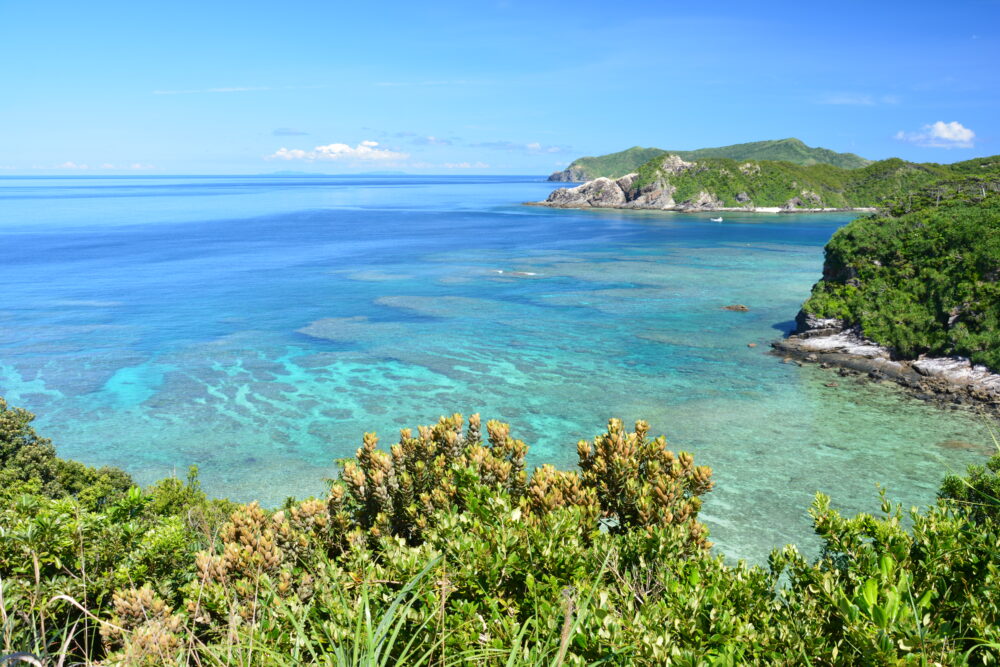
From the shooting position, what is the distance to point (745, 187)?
185125 mm

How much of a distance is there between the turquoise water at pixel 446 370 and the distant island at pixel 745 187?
321ft

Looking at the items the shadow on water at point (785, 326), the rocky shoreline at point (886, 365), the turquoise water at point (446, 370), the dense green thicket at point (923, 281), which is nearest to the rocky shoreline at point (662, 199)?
the turquoise water at point (446, 370)

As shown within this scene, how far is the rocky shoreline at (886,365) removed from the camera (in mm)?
34656

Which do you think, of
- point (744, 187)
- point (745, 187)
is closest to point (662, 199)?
point (744, 187)

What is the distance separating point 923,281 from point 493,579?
1793 inches

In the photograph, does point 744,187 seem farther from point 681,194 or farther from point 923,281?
point 923,281

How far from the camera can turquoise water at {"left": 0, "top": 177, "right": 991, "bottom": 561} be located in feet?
92.5

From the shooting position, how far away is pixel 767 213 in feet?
566

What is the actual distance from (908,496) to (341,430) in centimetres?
2498

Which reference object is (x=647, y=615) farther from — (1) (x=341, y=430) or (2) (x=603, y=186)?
(2) (x=603, y=186)

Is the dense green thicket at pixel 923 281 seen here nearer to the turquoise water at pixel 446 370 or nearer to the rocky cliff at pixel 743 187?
the turquoise water at pixel 446 370

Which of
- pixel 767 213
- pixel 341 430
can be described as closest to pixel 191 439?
pixel 341 430

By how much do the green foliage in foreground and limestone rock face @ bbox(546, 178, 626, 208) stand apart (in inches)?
7350

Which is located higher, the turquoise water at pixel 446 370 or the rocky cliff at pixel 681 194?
the rocky cliff at pixel 681 194
